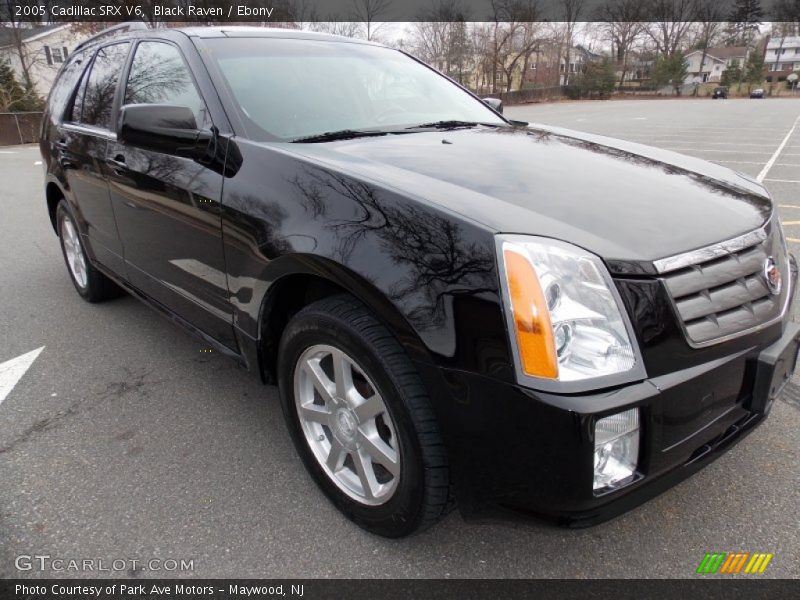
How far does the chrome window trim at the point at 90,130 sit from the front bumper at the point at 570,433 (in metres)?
2.50

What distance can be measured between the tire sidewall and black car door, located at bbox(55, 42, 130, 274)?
172cm

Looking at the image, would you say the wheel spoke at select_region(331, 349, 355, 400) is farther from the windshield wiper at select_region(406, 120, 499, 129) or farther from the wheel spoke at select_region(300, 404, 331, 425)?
the windshield wiper at select_region(406, 120, 499, 129)

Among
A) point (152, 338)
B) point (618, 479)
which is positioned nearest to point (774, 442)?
point (618, 479)

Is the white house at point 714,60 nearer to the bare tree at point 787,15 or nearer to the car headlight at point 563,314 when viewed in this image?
the bare tree at point 787,15

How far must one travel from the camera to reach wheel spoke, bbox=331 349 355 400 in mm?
1921

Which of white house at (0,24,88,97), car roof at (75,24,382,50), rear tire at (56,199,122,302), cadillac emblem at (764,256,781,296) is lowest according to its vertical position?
rear tire at (56,199,122,302)

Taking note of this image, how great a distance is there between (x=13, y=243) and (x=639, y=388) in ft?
22.0

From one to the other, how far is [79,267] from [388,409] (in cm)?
354

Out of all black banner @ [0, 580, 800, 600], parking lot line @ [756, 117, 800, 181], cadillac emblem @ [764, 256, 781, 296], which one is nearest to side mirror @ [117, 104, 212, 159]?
black banner @ [0, 580, 800, 600]

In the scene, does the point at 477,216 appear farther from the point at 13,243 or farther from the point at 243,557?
the point at 13,243

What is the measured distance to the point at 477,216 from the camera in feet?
5.26

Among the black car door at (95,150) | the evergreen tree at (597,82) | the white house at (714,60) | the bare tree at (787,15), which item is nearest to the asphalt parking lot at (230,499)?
the black car door at (95,150)

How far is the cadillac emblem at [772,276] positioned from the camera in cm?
181

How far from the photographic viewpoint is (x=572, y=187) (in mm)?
1980
